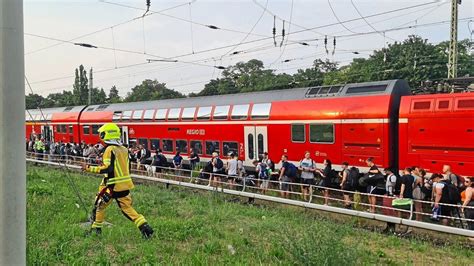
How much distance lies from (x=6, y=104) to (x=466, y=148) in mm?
11998

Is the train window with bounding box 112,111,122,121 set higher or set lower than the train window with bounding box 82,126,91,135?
higher

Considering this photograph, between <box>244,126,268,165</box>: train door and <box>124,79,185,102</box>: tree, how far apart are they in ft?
167

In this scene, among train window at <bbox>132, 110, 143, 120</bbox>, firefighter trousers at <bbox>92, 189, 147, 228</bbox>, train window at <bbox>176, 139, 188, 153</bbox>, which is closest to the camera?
firefighter trousers at <bbox>92, 189, 147, 228</bbox>

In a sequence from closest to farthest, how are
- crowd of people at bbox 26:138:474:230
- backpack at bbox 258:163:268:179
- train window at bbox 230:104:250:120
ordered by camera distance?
crowd of people at bbox 26:138:474:230 < backpack at bbox 258:163:268:179 < train window at bbox 230:104:250:120

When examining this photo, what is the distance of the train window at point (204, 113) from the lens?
65.7ft

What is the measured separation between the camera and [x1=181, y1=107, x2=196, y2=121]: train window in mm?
20938

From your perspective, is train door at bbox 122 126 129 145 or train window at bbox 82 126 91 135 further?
train window at bbox 82 126 91 135

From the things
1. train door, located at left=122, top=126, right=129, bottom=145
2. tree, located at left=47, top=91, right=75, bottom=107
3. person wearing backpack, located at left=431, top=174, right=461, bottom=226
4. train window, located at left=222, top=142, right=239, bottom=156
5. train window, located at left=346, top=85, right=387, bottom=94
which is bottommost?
person wearing backpack, located at left=431, top=174, right=461, bottom=226

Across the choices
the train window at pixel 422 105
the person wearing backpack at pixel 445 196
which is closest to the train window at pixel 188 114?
the train window at pixel 422 105

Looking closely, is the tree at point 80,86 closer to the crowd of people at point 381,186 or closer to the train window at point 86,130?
the train window at point 86,130

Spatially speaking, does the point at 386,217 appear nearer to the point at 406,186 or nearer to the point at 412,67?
the point at 406,186

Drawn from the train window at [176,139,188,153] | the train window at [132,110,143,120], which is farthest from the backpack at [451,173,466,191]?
the train window at [132,110,143,120]

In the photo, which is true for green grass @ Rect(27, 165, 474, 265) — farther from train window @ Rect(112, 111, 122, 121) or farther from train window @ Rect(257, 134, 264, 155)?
train window @ Rect(112, 111, 122, 121)

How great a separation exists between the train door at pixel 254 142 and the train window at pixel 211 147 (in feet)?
5.84
